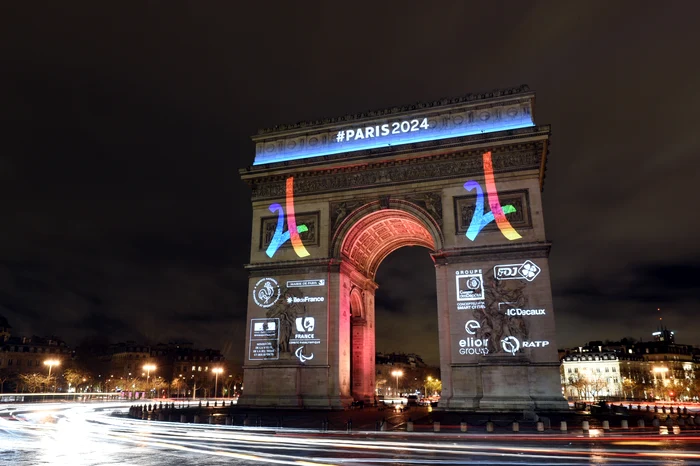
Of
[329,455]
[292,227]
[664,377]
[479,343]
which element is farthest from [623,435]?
[664,377]

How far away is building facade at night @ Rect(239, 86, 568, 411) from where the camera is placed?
31.0m

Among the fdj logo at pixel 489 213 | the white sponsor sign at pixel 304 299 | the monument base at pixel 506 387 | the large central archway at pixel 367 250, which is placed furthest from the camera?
the large central archway at pixel 367 250

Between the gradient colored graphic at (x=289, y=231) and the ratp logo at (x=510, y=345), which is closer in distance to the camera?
the ratp logo at (x=510, y=345)

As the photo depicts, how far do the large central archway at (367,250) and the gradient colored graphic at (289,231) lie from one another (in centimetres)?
279

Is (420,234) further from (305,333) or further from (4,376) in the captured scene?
(4,376)

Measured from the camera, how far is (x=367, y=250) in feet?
141

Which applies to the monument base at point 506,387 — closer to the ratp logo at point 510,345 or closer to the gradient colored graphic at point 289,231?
the ratp logo at point 510,345

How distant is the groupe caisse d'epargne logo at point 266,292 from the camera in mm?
36844

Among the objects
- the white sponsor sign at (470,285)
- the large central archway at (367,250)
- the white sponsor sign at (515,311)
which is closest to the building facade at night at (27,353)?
the large central archway at (367,250)

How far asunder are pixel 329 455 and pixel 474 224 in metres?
22.0

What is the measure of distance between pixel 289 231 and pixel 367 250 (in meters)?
7.66

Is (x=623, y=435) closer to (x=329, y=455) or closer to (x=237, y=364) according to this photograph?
(x=329, y=455)

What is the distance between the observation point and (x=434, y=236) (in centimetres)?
3488

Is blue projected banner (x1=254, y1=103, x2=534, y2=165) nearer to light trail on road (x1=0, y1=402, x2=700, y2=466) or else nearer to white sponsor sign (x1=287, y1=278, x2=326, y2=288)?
white sponsor sign (x1=287, y1=278, x2=326, y2=288)
